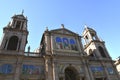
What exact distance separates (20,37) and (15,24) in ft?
13.8

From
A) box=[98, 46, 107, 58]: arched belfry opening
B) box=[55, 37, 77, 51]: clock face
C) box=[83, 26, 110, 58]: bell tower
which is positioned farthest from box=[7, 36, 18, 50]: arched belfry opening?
box=[98, 46, 107, 58]: arched belfry opening

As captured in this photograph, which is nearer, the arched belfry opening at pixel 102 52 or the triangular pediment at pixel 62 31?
the triangular pediment at pixel 62 31

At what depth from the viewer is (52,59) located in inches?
798

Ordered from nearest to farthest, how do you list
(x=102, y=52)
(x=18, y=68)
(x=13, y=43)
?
(x=18, y=68) < (x=13, y=43) < (x=102, y=52)

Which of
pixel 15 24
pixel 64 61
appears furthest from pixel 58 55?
pixel 15 24

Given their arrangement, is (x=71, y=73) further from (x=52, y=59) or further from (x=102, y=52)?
(x=102, y=52)

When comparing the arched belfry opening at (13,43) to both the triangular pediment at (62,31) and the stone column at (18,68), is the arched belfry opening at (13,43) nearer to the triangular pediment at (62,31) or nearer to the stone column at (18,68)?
the stone column at (18,68)

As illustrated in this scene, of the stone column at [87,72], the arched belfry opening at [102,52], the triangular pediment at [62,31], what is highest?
the triangular pediment at [62,31]

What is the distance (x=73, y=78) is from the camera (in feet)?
70.2

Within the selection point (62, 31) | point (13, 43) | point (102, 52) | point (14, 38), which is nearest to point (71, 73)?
point (62, 31)

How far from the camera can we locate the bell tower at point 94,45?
26.9 meters

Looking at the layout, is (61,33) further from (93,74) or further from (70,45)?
(93,74)

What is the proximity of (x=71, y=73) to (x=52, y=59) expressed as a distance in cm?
486

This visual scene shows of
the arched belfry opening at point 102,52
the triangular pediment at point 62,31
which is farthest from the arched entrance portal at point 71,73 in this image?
the arched belfry opening at point 102,52
